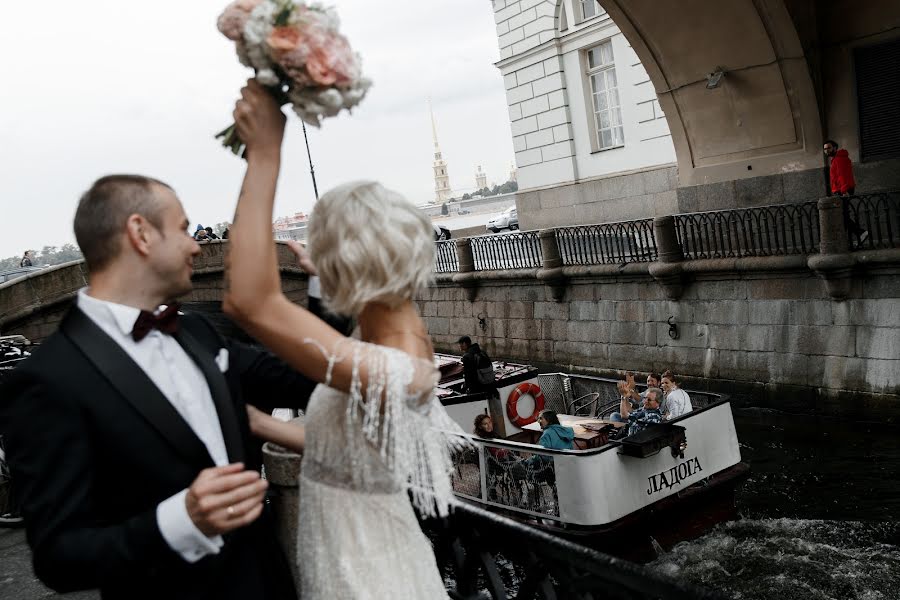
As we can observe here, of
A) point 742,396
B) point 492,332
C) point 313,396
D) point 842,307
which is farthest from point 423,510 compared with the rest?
point 492,332

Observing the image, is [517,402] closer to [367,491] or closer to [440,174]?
[367,491]

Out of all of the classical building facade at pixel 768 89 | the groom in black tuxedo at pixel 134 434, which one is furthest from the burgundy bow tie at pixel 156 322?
the classical building facade at pixel 768 89

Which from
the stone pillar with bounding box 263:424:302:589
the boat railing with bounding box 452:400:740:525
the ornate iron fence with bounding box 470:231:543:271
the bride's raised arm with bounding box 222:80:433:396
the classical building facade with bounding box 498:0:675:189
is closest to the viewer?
the bride's raised arm with bounding box 222:80:433:396

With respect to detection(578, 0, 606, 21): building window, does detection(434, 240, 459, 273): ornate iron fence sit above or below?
below

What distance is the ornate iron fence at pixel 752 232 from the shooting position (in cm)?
1347

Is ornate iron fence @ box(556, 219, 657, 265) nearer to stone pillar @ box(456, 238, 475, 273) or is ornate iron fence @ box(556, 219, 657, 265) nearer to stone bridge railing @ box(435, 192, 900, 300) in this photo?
stone bridge railing @ box(435, 192, 900, 300)

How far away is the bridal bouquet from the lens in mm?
1777

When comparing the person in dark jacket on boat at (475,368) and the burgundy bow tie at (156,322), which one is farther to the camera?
the person in dark jacket on boat at (475,368)

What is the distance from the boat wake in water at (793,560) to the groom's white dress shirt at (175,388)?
767 centimetres

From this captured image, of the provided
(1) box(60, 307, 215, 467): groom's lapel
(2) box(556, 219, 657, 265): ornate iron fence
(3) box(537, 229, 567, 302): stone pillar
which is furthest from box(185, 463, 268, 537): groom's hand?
(3) box(537, 229, 567, 302): stone pillar

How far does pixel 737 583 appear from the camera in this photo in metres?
9.05

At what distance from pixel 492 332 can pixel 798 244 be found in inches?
→ 320

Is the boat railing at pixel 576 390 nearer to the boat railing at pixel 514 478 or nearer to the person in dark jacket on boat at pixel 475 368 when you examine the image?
the person in dark jacket on boat at pixel 475 368

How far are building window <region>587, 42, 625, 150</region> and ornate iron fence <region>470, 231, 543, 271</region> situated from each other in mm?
4783
